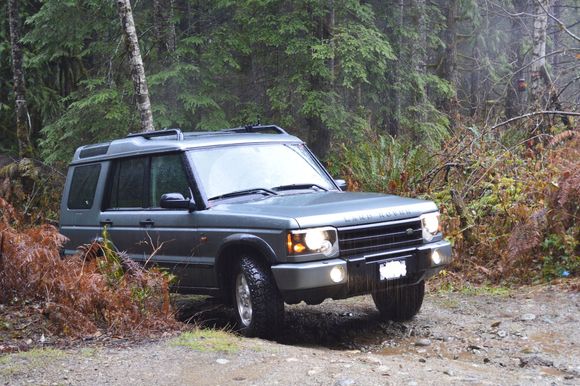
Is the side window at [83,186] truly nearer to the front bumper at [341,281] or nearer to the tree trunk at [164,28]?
the front bumper at [341,281]

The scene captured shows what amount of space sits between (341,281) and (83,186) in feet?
14.6

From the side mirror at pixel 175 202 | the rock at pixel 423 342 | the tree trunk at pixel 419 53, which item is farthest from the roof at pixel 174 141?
the tree trunk at pixel 419 53

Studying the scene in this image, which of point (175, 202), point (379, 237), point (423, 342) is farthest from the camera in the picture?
point (175, 202)

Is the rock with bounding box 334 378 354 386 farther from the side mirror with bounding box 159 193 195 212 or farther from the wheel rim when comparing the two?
the side mirror with bounding box 159 193 195 212

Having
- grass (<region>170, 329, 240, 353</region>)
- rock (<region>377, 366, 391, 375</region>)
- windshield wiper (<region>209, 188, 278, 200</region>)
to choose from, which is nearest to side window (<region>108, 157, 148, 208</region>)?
windshield wiper (<region>209, 188, 278, 200</region>)

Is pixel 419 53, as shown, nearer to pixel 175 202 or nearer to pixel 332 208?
pixel 175 202

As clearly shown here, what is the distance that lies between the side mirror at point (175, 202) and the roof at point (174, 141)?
2.08ft

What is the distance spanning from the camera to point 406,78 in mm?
18031

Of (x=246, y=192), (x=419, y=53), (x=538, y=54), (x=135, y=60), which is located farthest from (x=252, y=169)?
(x=419, y=53)

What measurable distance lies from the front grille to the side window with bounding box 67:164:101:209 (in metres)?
3.95

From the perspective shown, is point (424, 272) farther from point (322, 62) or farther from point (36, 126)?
point (36, 126)

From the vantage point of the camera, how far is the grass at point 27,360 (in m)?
5.38

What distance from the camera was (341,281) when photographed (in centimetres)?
621

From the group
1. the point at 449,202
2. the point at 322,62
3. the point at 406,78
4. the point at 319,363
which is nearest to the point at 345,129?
the point at 322,62
